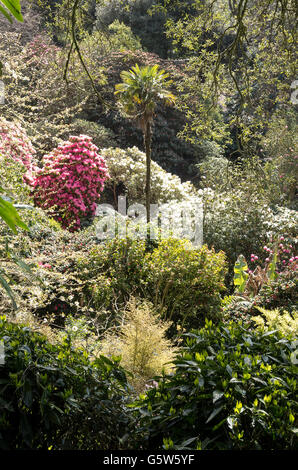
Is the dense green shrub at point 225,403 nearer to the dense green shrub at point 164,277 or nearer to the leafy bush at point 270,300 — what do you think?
the leafy bush at point 270,300

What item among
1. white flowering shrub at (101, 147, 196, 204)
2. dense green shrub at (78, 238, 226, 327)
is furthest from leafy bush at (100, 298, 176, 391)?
white flowering shrub at (101, 147, 196, 204)

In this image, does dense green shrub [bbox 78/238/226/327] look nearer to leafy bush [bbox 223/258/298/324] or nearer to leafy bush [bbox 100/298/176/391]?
leafy bush [bbox 223/258/298/324]

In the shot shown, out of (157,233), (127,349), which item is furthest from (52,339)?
(157,233)

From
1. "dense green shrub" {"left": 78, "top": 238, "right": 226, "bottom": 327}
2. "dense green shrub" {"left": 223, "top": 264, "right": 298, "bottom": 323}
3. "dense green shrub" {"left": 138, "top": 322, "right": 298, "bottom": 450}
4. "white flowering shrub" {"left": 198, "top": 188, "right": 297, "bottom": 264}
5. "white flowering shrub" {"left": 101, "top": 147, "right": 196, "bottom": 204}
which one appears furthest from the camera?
"white flowering shrub" {"left": 101, "top": 147, "right": 196, "bottom": 204}

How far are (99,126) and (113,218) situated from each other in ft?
19.4

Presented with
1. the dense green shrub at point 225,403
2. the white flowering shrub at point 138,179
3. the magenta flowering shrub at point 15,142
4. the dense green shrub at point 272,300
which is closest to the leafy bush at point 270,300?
the dense green shrub at point 272,300

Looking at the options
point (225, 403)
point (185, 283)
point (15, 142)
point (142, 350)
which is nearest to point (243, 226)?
point (185, 283)

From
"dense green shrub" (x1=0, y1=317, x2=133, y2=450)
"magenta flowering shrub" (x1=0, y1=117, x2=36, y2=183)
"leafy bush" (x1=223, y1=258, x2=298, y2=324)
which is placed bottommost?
"leafy bush" (x1=223, y1=258, x2=298, y2=324)

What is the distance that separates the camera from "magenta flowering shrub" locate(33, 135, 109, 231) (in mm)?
8242

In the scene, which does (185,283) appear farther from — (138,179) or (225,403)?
(138,179)

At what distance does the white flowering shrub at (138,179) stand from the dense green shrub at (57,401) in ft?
26.7

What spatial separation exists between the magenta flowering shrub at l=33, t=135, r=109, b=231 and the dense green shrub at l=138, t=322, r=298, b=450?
6517 mm

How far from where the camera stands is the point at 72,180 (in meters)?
8.34

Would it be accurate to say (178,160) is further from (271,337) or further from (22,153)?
(271,337)
